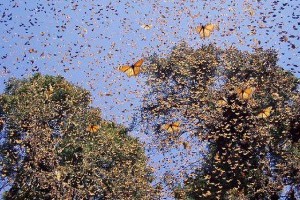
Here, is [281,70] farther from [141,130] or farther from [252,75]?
[141,130]

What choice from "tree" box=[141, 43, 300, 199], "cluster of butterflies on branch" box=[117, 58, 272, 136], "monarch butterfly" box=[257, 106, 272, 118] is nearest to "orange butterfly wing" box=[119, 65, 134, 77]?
"cluster of butterflies on branch" box=[117, 58, 272, 136]

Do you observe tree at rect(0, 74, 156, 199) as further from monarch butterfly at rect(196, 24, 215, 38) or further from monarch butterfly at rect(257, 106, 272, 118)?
monarch butterfly at rect(196, 24, 215, 38)

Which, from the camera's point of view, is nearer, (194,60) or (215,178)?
(215,178)

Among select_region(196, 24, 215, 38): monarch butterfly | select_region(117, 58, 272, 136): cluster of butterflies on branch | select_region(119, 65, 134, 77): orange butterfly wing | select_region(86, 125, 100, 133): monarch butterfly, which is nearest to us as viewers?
select_region(196, 24, 215, 38): monarch butterfly

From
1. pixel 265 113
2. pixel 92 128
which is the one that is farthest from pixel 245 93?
pixel 92 128

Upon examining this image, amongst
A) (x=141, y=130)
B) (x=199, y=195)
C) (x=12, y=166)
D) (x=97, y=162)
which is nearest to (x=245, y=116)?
(x=199, y=195)

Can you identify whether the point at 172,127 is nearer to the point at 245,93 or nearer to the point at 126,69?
the point at 245,93
